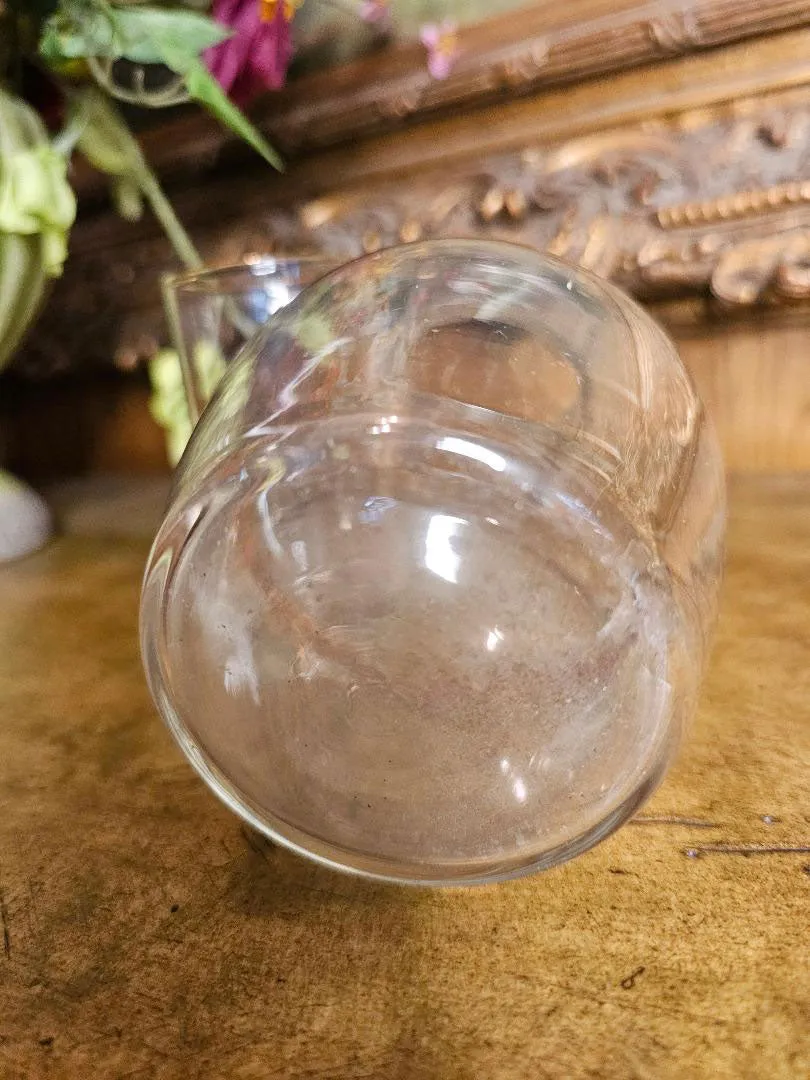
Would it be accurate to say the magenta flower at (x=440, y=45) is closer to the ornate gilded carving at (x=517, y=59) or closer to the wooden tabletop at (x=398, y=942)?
the ornate gilded carving at (x=517, y=59)

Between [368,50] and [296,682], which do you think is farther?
[368,50]

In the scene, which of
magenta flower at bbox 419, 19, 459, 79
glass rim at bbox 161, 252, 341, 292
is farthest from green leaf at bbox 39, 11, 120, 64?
magenta flower at bbox 419, 19, 459, 79

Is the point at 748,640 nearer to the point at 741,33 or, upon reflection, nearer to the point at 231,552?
the point at 231,552

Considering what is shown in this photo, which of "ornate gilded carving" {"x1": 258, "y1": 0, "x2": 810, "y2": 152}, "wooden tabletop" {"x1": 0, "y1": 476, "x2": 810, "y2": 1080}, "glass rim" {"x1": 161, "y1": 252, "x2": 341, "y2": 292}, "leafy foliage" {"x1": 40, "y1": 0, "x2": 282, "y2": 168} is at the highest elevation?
→ "leafy foliage" {"x1": 40, "y1": 0, "x2": 282, "y2": 168}

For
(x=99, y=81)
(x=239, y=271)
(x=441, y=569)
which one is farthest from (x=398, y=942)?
(x=99, y=81)

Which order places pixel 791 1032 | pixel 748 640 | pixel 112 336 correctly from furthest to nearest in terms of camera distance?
pixel 112 336, pixel 748 640, pixel 791 1032

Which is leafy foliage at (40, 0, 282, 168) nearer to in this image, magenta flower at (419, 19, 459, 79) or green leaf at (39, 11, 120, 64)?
green leaf at (39, 11, 120, 64)

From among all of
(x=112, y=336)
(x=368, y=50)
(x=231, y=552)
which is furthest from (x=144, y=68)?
(x=231, y=552)
